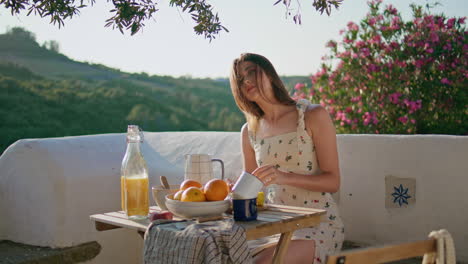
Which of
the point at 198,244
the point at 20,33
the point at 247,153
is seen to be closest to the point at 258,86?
the point at 247,153

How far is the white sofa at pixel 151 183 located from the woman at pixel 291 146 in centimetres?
83

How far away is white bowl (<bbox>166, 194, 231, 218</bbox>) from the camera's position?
6.23 feet

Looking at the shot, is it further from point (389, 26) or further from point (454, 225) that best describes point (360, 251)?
point (389, 26)

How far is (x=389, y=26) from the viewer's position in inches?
258

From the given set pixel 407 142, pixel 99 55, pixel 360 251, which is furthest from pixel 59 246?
pixel 99 55

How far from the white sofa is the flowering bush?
9.95ft

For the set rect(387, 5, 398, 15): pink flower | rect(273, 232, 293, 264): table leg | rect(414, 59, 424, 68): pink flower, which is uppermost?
rect(387, 5, 398, 15): pink flower

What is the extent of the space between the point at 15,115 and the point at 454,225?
26.6 ft

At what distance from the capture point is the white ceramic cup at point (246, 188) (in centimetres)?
185

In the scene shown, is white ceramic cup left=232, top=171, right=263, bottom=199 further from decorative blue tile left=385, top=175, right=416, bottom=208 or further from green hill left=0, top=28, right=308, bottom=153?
green hill left=0, top=28, right=308, bottom=153

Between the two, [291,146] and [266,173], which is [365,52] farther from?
[266,173]

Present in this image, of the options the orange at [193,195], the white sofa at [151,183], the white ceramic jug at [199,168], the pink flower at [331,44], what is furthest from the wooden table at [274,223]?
the pink flower at [331,44]

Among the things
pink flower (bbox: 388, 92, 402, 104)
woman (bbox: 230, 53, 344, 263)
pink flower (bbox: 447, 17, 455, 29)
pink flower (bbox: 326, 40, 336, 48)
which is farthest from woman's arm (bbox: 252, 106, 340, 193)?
pink flower (bbox: 447, 17, 455, 29)

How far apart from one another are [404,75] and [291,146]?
422cm
